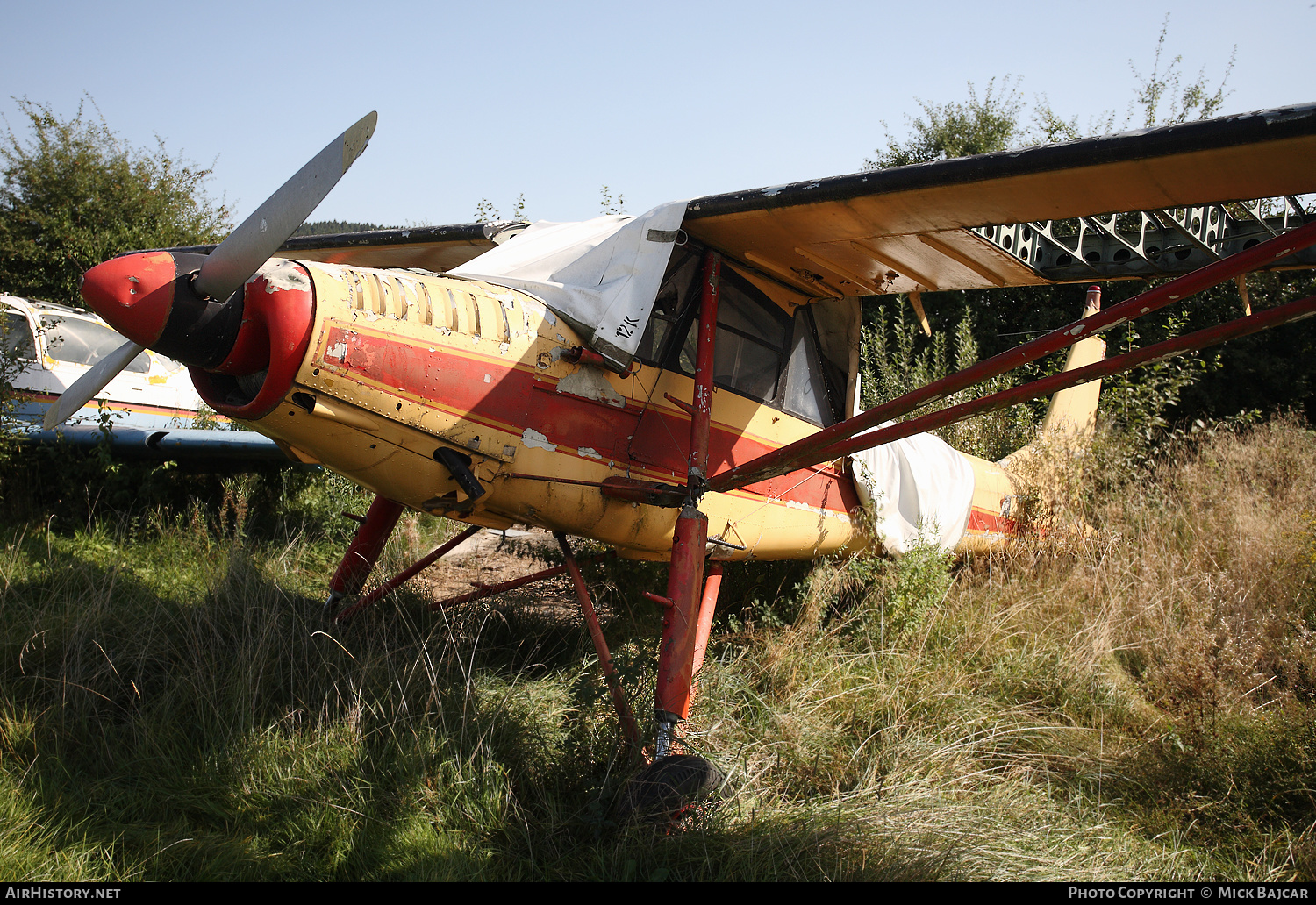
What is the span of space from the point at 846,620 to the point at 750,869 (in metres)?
2.76

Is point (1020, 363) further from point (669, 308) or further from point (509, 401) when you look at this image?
point (509, 401)

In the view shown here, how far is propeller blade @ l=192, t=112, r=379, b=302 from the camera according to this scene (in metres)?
2.96

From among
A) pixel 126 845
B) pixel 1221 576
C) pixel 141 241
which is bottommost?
pixel 126 845

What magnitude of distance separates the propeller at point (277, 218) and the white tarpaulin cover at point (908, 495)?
3573mm

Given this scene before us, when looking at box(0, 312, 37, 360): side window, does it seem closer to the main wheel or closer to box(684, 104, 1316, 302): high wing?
box(684, 104, 1316, 302): high wing

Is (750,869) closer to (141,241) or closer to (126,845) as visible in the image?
(126,845)

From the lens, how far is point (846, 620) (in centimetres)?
535

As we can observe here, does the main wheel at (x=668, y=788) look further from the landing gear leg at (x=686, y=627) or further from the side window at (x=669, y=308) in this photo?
the side window at (x=669, y=308)

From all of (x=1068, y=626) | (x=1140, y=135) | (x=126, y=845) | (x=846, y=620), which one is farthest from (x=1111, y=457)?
(x=126, y=845)

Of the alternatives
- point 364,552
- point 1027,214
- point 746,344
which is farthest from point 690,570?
point 364,552

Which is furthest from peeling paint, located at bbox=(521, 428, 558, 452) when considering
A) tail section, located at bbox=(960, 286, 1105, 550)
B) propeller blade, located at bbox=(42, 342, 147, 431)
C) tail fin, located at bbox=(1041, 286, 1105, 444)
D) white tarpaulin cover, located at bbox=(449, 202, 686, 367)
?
tail fin, located at bbox=(1041, 286, 1105, 444)

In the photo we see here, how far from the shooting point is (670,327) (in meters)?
4.20

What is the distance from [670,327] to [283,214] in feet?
6.24

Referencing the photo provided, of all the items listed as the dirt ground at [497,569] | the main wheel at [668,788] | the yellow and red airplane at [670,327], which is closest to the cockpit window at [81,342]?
the dirt ground at [497,569]
